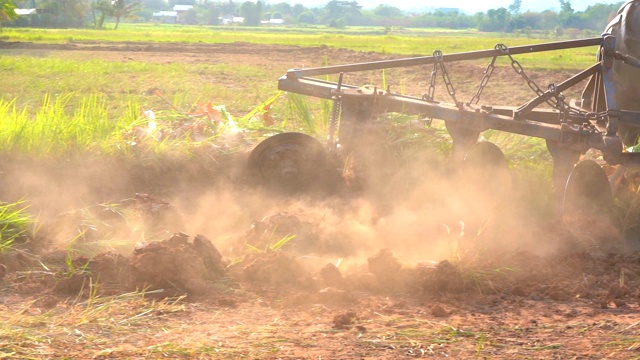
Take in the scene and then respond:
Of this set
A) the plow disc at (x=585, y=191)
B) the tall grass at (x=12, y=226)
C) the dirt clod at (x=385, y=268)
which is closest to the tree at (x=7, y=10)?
the tall grass at (x=12, y=226)

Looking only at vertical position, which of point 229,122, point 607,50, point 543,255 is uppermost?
point 607,50

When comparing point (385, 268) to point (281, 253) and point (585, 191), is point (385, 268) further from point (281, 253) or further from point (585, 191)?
point (585, 191)

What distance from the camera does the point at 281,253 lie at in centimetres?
565

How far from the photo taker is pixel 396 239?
22.1 feet

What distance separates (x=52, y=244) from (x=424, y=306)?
2377 millimetres

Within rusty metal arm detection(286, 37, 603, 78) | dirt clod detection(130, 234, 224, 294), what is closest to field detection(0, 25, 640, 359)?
dirt clod detection(130, 234, 224, 294)

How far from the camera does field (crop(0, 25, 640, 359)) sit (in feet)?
15.0

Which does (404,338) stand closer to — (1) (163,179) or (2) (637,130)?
(1) (163,179)

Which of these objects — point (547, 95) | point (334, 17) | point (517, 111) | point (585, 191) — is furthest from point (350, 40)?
point (334, 17)

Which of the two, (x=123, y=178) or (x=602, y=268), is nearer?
(x=602, y=268)

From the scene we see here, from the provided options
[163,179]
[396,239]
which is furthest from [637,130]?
[163,179]

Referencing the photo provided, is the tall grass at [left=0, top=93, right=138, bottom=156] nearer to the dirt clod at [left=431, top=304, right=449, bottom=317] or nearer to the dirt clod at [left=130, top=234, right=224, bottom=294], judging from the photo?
the dirt clod at [left=130, top=234, right=224, bottom=294]

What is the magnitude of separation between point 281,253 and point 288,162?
6.74 ft

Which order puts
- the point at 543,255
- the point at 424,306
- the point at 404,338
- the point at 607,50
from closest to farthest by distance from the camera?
the point at 404,338 < the point at 424,306 < the point at 543,255 < the point at 607,50
